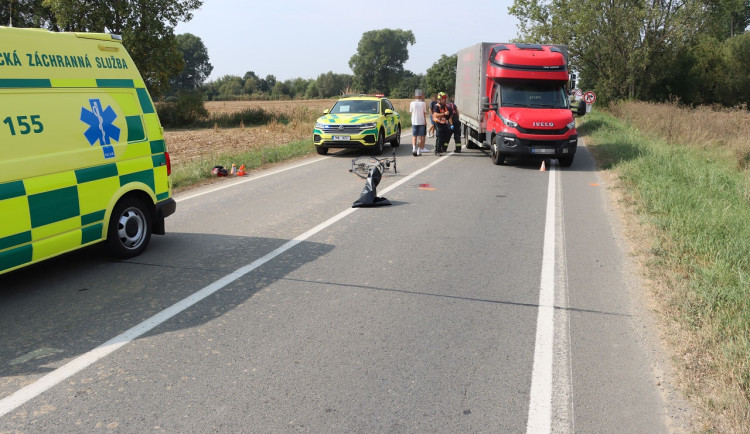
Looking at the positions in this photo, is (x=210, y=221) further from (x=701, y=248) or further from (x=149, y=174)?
(x=701, y=248)

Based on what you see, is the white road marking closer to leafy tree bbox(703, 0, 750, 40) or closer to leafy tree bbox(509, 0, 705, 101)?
leafy tree bbox(509, 0, 705, 101)

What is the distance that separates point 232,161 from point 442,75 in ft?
353

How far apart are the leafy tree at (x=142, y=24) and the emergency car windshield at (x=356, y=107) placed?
19303 mm

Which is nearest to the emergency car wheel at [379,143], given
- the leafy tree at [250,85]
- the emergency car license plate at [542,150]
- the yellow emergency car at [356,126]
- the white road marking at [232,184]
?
the yellow emergency car at [356,126]

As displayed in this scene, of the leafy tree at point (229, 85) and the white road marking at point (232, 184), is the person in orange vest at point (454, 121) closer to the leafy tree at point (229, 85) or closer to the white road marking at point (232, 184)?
the white road marking at point (232, 184)

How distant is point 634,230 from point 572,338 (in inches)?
165

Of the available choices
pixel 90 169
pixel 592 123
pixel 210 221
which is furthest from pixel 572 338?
pixel 592 123

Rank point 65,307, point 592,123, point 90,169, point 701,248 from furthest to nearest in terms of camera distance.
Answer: point 592,123 < point 701,248 < point 90,169 < point 65,307

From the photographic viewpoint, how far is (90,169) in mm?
6008

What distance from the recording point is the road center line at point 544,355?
359cm

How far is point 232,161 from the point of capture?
15641 millimetres

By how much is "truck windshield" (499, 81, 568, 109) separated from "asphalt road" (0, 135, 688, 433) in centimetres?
757

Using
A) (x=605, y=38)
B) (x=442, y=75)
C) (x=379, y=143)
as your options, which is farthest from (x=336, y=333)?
(x=442, y=75)

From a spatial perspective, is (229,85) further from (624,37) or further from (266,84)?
(624,37)
